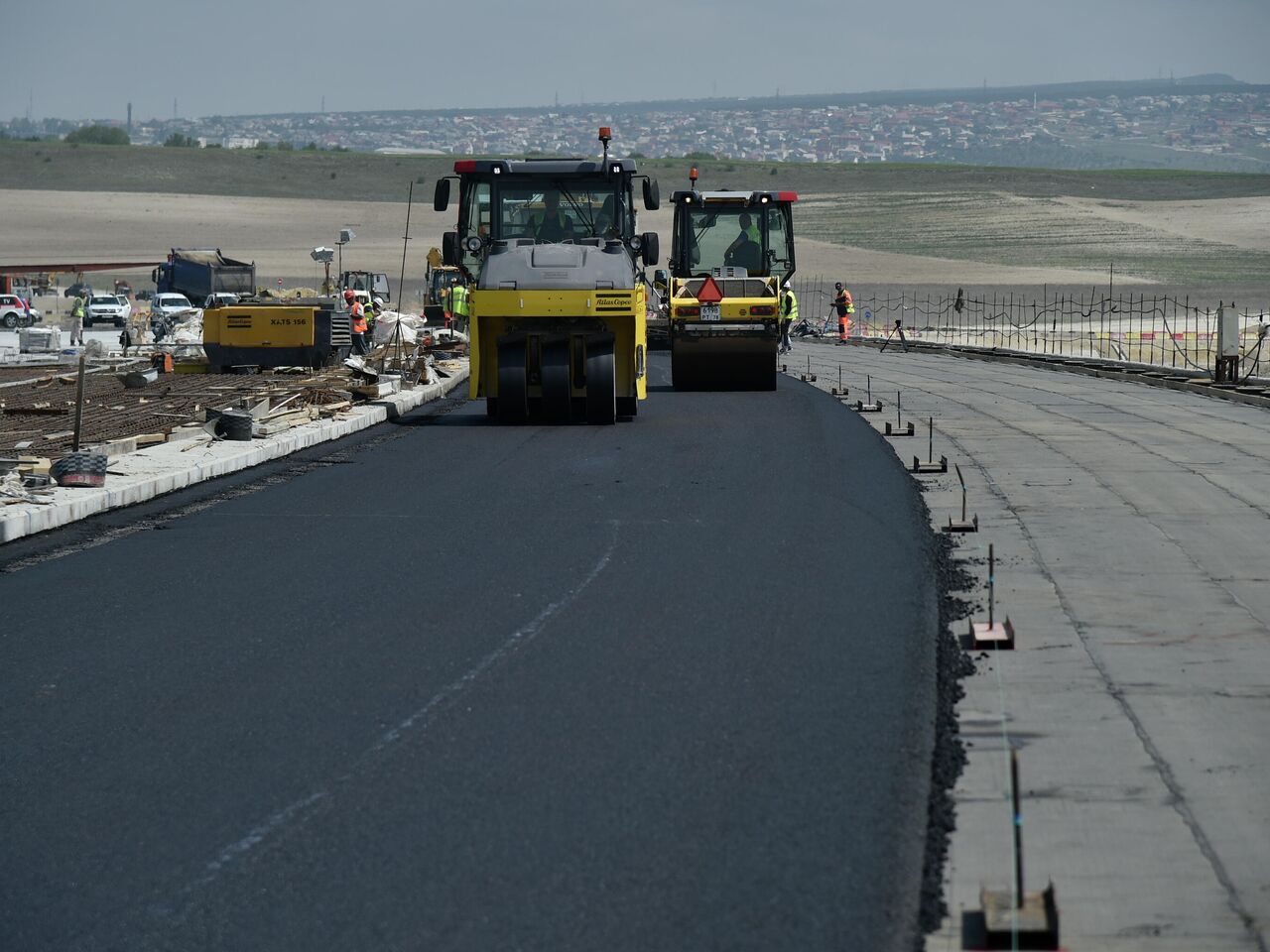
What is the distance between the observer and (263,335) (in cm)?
3403

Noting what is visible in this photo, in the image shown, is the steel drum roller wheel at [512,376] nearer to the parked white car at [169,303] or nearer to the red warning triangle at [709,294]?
the red warning triangle at [709,294]

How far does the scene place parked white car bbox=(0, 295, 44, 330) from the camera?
60938 mm

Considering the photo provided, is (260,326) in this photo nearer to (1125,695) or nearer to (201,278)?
(1125,695)

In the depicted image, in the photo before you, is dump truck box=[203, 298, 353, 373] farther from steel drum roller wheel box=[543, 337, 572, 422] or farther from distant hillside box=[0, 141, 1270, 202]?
distant hillside box=[0, 141, 1270, 202]

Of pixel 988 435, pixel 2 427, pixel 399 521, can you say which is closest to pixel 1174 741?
pixel 399 521

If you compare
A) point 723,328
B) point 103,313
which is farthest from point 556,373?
point 103,313

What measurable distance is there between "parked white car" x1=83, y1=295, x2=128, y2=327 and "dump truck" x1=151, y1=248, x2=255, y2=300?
19.5ft

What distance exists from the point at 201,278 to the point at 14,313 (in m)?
9.36

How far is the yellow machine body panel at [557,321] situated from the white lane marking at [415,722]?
33.4 feet

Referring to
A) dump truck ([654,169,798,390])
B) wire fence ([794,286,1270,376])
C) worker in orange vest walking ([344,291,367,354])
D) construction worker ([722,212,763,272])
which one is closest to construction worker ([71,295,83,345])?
worker in orange vest walking ([344,291,367,354])

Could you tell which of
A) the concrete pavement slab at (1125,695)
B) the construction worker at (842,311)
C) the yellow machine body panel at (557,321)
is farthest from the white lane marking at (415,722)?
the construction worker at (842,311)

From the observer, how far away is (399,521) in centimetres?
1409

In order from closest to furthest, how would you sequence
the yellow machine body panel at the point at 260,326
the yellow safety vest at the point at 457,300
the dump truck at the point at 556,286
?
1. the dump truck at the point at 556,286
2. the yellow machine body panel at the point at 260,326
3. the yellow safety vest at the point at 457,300

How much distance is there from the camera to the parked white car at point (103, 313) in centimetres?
6166
